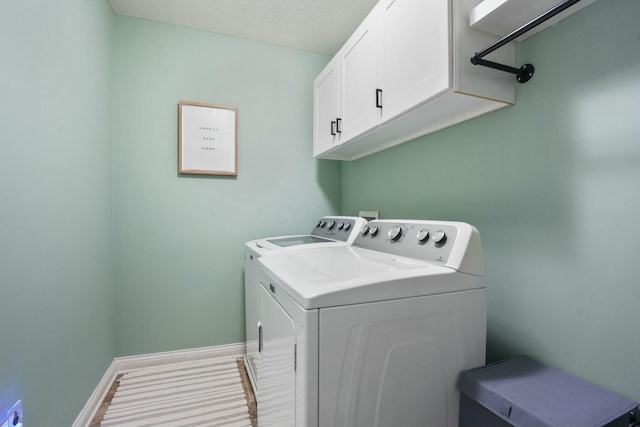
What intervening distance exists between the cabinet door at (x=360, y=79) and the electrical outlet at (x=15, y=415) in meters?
1.75

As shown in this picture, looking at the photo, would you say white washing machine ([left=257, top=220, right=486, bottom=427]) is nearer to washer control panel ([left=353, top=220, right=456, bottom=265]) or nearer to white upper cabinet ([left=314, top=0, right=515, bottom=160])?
washer control panel ([left=353, top=220, right=456, bottom=265])

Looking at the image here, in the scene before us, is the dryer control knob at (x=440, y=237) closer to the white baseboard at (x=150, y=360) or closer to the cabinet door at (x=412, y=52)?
the cabinet door at (x=412, y=52)

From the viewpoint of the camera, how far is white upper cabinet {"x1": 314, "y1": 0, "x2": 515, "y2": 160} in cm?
97

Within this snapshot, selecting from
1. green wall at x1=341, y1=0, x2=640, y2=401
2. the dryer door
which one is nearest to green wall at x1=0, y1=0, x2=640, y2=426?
green wall at x1=341, y1=0, x2=640, y2=401

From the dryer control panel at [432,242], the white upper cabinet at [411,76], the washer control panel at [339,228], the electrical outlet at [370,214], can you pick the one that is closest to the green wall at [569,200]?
the white upper cabinet at [411,76]

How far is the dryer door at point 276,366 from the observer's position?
85 cm

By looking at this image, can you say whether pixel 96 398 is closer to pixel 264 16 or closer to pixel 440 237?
pixel 440 237

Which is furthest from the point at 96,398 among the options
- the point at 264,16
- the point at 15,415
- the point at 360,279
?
the point at 264,16

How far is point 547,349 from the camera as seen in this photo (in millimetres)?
976

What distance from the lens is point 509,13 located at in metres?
0.91

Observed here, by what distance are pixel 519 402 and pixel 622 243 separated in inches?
21.1

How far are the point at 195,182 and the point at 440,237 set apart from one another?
1786mm

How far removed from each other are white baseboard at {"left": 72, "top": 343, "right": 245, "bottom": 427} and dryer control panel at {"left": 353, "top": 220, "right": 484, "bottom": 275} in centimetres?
152

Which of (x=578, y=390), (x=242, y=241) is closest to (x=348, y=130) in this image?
(x=242, y=241)
